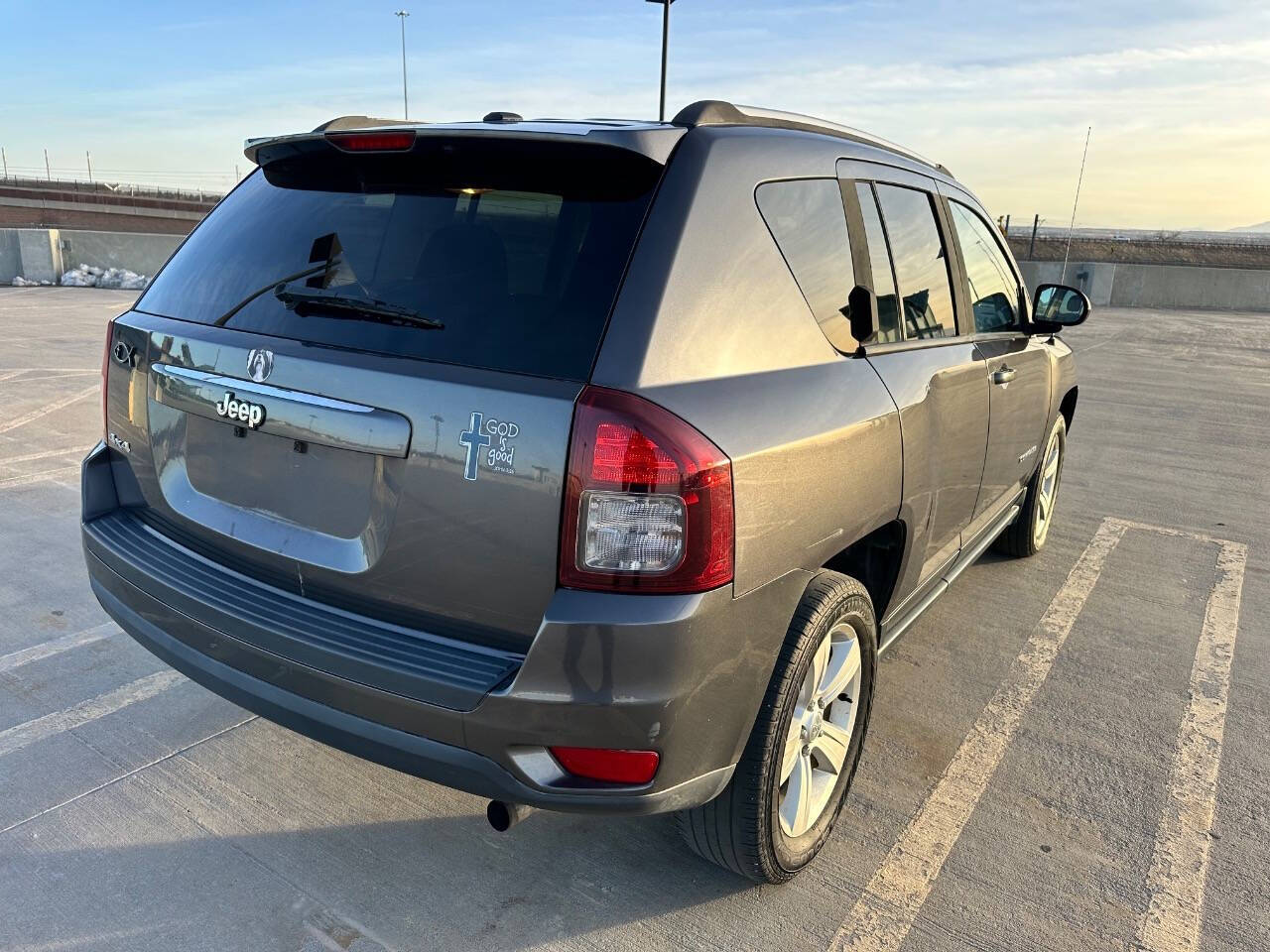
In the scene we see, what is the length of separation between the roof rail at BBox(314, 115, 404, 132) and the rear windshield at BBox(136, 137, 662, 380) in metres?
0.06

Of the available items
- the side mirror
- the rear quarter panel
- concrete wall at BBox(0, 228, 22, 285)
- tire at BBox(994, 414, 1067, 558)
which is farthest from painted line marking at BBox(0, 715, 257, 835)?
concrete wall at BBox(0, 228, 22, 285)

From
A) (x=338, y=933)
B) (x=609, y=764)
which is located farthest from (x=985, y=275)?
(x=338, y=933)

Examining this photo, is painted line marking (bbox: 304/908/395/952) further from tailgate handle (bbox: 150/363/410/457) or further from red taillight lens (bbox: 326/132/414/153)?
red taillight lens (bbox: 326/132/414/153)

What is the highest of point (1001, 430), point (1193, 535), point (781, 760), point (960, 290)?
point (960, 290)

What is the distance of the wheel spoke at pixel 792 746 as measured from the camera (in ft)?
7.47

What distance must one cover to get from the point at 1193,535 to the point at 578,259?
502 cm

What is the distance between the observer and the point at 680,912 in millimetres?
2307

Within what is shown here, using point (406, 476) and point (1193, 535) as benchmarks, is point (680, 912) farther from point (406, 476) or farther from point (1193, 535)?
point (1193, 535)

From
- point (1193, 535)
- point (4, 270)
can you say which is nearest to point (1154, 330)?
point (1193, 535)

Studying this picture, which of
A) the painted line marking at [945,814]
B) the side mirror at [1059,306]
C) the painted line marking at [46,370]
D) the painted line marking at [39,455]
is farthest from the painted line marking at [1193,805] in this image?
the painted line marking at [46,370]

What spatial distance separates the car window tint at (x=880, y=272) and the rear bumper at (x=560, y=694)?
0.95m

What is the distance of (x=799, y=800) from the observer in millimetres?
2410

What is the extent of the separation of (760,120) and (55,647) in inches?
124

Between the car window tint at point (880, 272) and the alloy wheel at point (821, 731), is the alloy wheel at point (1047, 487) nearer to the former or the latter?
the car window tint at point (880, 272)
